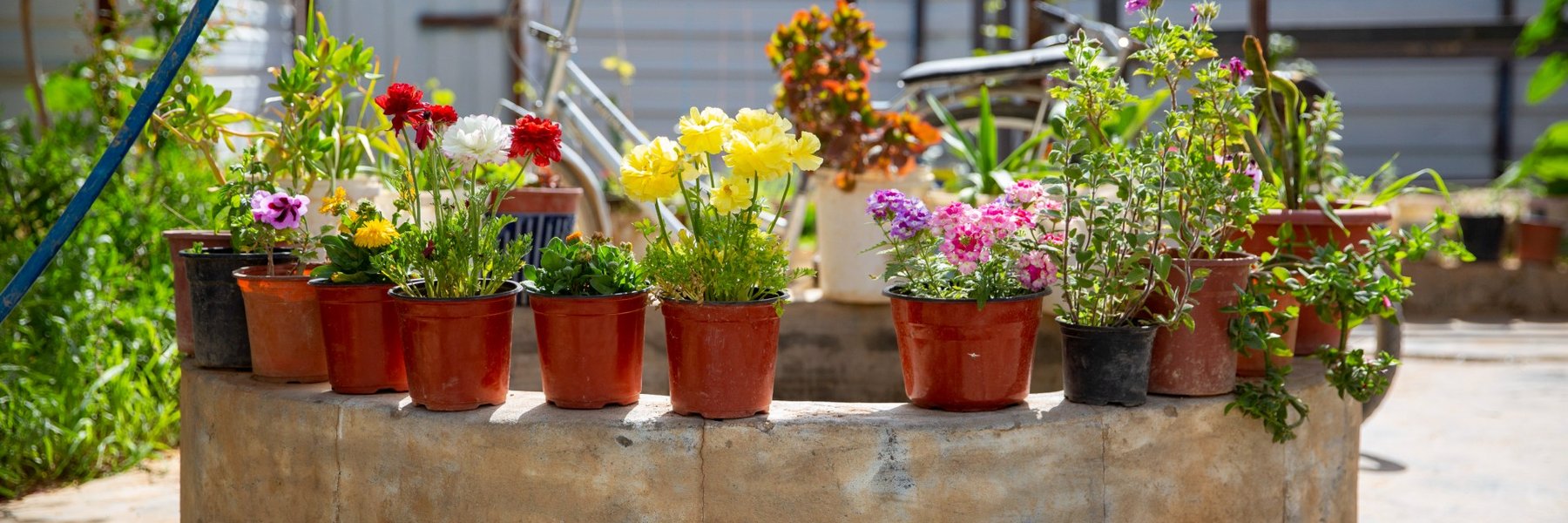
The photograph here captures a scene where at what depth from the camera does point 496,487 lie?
6.66 ft

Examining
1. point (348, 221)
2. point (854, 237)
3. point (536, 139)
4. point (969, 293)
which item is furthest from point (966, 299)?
point (854, 237)

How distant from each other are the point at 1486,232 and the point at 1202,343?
5.32 metres

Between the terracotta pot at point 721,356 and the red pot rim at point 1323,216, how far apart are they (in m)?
1.09

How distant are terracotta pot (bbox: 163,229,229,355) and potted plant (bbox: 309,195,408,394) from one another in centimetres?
50

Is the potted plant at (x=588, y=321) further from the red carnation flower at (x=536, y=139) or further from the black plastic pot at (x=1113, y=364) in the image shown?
the black plastic pot at (x=1113, y=364)

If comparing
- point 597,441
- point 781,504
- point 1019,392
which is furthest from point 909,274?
point 597,441

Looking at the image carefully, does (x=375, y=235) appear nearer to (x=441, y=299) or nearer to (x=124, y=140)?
(x=441, y=299)

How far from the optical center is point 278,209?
2254 millimetres

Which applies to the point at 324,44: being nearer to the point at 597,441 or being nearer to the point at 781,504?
the point at 597,441

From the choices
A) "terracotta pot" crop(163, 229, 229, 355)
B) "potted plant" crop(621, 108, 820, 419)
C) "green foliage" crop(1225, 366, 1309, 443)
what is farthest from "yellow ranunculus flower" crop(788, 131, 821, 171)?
"terracotta pot" crop(163, 229, 229, 355)

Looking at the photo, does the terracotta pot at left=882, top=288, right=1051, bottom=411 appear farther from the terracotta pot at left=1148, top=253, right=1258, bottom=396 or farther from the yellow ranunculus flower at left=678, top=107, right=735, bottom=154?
the yellow ranunculus flower at left=678, top=107, right=735, bottom=154

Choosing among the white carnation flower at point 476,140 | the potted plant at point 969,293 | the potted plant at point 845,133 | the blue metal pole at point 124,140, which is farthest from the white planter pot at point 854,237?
the blue metal pole at point 124,140

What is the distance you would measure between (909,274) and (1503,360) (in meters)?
4.10

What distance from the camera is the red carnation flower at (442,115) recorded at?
2.04 m
